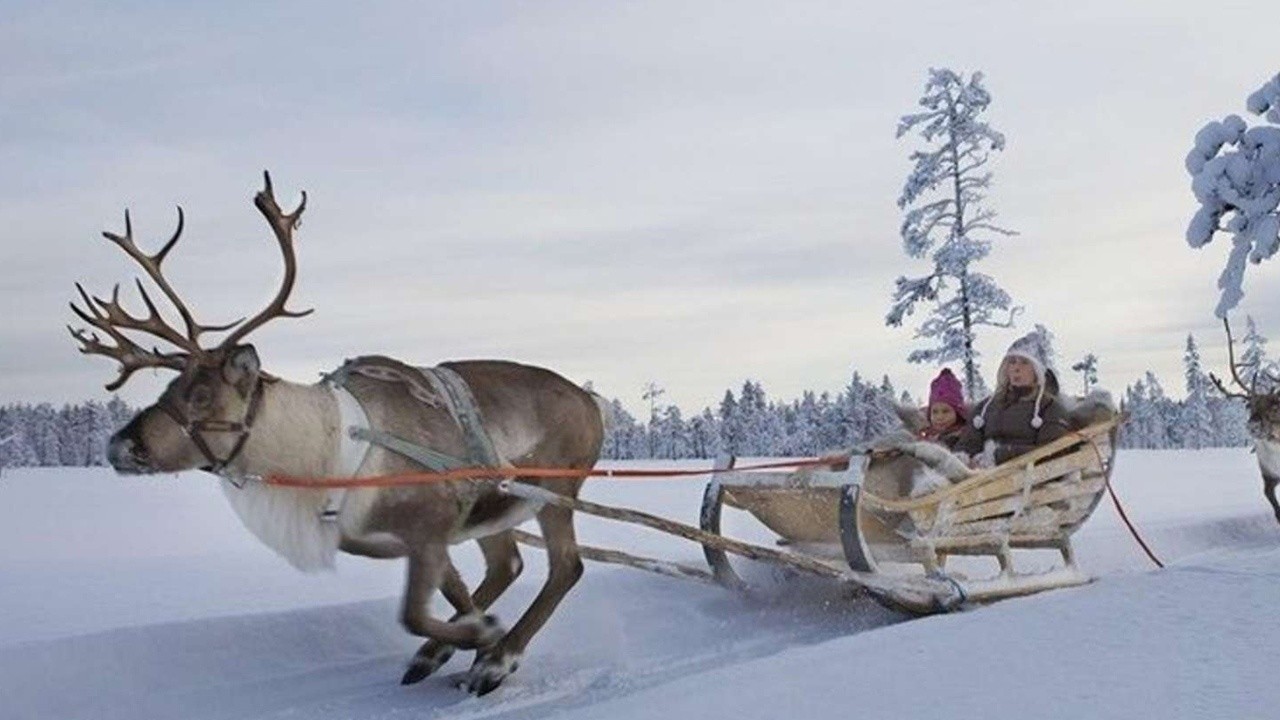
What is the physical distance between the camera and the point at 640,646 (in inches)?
287

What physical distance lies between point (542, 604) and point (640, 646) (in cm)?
108

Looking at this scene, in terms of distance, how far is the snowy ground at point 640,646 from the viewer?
3.97 metres

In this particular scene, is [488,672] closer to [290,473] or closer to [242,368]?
[290,473]

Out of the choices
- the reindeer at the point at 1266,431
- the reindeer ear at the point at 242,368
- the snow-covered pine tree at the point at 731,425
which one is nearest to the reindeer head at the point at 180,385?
the reindeer ear at the point at 242,368

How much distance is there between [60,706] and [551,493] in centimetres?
247

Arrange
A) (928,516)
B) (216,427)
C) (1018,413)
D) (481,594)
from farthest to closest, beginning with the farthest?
(1018,413), (928,516), (481,594), (216,427)

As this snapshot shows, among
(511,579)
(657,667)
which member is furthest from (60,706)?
(657,667)

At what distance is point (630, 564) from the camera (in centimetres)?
731

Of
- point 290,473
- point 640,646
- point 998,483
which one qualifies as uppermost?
point 290,473

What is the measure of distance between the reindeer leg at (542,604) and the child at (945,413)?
416cm

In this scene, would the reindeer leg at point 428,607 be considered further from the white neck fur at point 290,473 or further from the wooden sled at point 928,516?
the wooden sled at point 928,516

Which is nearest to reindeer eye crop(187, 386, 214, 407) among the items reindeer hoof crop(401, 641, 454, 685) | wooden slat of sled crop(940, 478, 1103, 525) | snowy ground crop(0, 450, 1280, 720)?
snowy ground crop(0, 450, 1280, 720)

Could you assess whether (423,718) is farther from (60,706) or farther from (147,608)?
(147,608)

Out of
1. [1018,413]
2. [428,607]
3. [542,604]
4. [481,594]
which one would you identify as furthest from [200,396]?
[1018,413]
